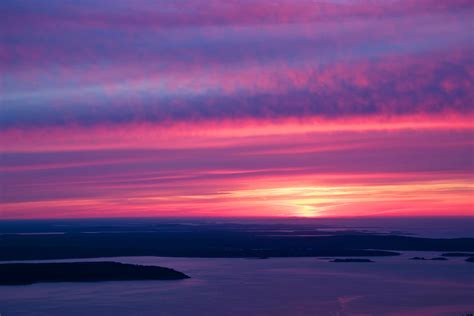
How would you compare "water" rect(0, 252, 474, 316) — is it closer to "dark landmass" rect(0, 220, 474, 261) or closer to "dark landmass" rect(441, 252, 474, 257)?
"dark landmass" rect(441, 252, 474, 257)

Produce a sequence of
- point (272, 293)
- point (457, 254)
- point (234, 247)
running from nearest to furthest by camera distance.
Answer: point (272, 293) < point (457, 254) < point (234, 247)

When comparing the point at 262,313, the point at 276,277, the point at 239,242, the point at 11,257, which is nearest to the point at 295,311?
the point at 262,313

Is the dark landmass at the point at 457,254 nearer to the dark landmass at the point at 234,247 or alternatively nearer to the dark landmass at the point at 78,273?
the dark landmass at the point at 234,247

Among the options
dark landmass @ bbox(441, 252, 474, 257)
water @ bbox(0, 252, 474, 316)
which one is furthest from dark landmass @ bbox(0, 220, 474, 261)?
water @ bbox(0, 252, 474, 316)

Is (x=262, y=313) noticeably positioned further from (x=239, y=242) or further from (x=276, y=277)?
(x=239, y=242)

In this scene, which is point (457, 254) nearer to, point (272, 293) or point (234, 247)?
point (234, 247)

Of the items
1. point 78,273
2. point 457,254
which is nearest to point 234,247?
point 457,254
